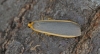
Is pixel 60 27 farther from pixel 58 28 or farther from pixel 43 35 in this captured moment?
pixel 43 35

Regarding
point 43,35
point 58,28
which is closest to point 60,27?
point 58,28

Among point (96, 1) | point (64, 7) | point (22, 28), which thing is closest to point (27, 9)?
point (22, 28)

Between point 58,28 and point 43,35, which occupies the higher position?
point 58,28

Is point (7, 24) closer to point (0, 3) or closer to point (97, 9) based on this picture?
point (0, 3)

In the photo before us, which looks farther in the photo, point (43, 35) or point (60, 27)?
point (43, 35)

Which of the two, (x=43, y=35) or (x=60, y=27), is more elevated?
(x=60, y=27)
